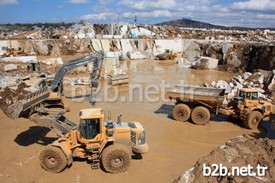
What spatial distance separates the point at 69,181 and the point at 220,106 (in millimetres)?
7956

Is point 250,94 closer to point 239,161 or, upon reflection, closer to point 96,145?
point 239,161

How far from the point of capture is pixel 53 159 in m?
9.31

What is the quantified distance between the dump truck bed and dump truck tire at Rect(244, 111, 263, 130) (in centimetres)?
138

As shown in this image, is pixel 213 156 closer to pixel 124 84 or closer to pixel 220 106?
pixel 220 106

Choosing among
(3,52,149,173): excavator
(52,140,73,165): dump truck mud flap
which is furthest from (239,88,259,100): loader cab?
(52,140,73,165): dump truck mud flap

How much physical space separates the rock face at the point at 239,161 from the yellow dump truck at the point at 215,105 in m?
6.09

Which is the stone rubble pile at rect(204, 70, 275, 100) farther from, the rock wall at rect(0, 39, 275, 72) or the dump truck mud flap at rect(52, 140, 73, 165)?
the dump truck mud flap at rect(52, 140, 73, 165)

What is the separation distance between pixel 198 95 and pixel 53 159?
290 inches

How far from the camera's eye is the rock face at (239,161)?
6.15m

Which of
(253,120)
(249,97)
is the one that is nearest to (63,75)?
(249,97)

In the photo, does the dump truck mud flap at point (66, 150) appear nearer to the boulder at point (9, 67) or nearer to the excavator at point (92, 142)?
the excavator at point (92, 142)

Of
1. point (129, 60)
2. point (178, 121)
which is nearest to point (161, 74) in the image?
point (129, 60)

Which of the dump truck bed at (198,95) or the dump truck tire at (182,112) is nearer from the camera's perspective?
the dump truck bed at (198,95)

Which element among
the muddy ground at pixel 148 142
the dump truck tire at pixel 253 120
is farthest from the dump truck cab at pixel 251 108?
the muddy ground at pixel 148 142
